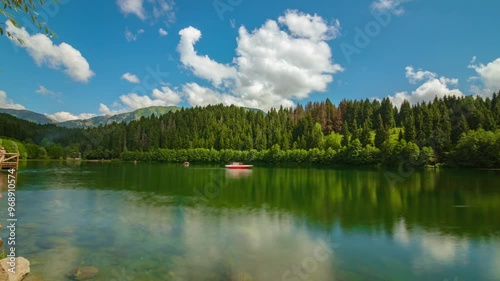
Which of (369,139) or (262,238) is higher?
(369,139)

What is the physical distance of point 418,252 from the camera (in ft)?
69.3

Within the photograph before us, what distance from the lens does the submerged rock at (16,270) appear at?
1341 centimetres

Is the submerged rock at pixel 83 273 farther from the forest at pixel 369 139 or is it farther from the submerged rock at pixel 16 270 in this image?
the forest at pixel 369 139

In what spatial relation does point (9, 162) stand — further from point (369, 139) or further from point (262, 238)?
point (369, 139)

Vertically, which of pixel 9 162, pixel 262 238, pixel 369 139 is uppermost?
pixel 369 139

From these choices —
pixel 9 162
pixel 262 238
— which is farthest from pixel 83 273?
pixel 9 162

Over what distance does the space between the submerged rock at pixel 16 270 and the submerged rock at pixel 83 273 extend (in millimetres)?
1922

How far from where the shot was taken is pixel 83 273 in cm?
1652

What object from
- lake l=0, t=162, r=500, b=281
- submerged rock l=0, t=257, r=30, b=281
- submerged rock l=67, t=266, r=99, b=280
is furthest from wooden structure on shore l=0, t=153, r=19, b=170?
submerged rock l=67, t=266, r=99, b=280

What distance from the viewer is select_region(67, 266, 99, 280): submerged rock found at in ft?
52.6

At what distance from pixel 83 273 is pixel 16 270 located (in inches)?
111

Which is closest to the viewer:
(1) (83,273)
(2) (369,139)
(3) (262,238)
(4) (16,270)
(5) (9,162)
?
(4) (16,270)

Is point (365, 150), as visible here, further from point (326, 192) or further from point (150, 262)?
point (150, 262)

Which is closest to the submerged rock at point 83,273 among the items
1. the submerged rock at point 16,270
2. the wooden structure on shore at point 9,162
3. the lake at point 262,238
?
the lake at point 262,238
